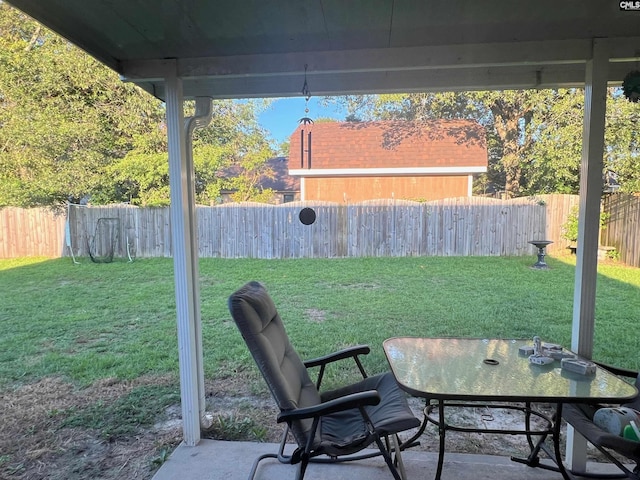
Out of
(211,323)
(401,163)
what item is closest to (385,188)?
(401,163)

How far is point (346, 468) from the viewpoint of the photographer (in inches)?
78.3

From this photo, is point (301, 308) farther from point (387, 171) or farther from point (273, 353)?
point (387, 171)

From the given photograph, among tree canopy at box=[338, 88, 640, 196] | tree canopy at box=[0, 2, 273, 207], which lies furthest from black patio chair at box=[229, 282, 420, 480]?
tree canopy at box=[0, 2, 273, 207]

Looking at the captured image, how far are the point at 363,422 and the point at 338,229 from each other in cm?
564

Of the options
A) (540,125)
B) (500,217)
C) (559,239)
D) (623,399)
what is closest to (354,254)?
(500,217)

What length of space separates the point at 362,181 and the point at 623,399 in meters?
8.30

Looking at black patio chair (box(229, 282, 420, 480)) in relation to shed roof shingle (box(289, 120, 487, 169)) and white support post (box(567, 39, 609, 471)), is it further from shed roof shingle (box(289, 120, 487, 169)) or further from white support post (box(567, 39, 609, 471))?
shed roof shingle (box(289, 120, 487, 169))

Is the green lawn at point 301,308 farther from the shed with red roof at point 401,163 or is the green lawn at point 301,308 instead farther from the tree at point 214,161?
the shed with red roof at point 401,163

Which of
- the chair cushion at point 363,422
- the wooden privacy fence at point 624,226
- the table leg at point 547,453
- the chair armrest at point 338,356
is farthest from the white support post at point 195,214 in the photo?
the wooden privacy fence at point 624,226

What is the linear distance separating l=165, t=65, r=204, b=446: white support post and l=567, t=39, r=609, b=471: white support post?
2.03 meters

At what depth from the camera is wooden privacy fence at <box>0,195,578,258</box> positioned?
23.2 feet

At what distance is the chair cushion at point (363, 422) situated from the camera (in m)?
1.63

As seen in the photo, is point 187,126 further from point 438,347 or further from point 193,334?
point 438,347

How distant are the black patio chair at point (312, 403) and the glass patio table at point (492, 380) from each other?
0.57 ft
